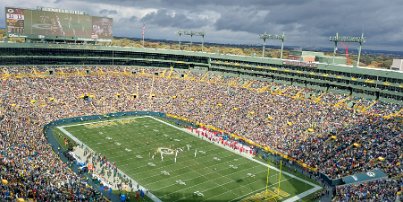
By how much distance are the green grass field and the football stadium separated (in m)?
0.13

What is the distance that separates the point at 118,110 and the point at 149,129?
9.50m

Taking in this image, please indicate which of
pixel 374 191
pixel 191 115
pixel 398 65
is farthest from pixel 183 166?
pixel 398 65

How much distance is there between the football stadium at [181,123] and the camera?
3077 cm

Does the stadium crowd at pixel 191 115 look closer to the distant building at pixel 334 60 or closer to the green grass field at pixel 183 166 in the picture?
the green grass field at pixel 183 166

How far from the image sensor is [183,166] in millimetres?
36812

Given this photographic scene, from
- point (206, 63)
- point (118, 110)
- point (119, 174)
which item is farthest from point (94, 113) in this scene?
point (206, 63)

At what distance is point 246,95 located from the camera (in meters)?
59.7

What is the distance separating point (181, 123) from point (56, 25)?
29.5 metres

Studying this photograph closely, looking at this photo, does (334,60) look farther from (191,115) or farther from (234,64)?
(191,115)

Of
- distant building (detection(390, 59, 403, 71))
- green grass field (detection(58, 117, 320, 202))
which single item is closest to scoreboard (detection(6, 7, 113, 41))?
green grass field (detection(58, 117, 320, 202))

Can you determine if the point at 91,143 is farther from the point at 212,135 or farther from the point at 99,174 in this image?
the point at 212,135

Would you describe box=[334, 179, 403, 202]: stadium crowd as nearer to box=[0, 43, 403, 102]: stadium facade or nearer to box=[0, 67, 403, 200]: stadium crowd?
box=[0, 67, 403, 200]: stadium crowd

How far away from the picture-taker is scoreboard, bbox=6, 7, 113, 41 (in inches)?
2272

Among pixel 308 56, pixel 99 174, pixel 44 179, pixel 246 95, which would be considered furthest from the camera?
pixel 308 56
